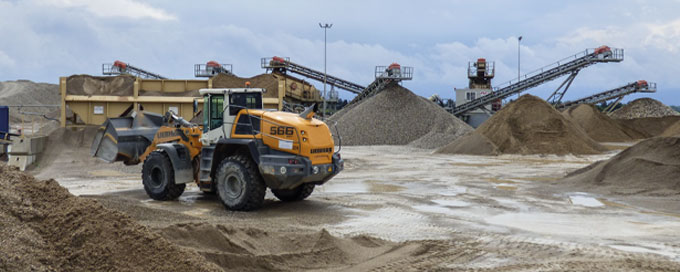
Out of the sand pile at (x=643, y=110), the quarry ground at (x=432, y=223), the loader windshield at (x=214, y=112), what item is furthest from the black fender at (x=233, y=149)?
the sand pile at (x=643, y=110)

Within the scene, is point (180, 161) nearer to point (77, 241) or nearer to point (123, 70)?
point (77, 241)

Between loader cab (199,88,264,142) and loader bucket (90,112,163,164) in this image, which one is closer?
loader cab (199,88,264,142)

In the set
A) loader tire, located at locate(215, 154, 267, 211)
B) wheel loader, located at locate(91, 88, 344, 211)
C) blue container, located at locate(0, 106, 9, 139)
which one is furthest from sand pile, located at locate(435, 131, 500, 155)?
loader tire, located at locate(215, 154, 267, 211)

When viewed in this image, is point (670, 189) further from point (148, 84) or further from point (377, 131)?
point (377, 131)

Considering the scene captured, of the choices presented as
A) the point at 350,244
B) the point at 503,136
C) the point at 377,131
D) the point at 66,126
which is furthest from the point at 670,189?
the point at 377,131

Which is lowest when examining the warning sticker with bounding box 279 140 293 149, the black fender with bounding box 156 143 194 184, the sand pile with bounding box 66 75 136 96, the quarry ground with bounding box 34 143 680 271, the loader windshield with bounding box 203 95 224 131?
the quarry ground with bounding box 34 143 680 271

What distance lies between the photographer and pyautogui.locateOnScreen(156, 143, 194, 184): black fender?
10914 millimetres

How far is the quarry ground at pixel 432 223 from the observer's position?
22.0 feet

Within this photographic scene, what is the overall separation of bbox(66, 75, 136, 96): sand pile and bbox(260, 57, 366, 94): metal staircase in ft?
92.9

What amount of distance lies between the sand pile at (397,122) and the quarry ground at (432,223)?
19390 mm

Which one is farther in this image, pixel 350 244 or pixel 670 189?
pixel 670 189

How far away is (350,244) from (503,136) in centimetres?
2168

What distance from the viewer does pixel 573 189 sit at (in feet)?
45.7

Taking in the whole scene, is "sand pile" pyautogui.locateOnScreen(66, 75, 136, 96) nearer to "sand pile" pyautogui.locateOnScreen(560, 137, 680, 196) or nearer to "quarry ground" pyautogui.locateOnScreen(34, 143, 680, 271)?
"quarry ground" pyautogui.locateOnScreen(34, 143, 680, 271)
